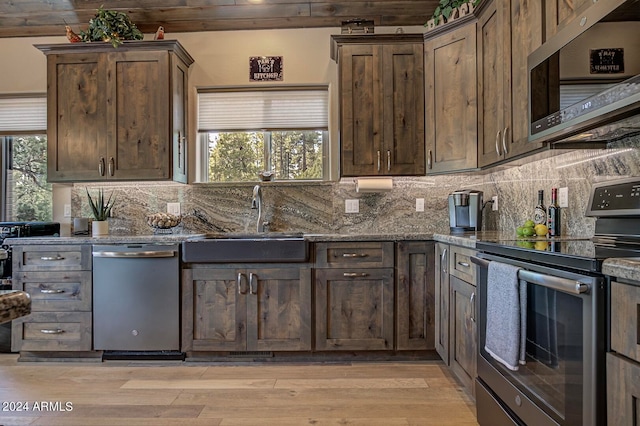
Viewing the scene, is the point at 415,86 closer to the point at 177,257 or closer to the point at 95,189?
the point at 177,257

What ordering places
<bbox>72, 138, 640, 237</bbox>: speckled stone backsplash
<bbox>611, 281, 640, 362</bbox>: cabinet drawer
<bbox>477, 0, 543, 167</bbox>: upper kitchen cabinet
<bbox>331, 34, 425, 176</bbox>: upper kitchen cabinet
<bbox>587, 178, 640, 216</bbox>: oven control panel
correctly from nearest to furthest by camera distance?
<bbox>611, 281, 640, 362</bbox>: cabinet drawer
<bbox>587, 178, 640, 216</bbox>: oven control panel
<bbox>477, 0, 543, 167</bbox>: upper kitchen cabinet
<bbox>331, 34, 425, 176</bbox>: upper kitchen cabinet
<bbox>72, 138, 640, 237</bbox>: speckled stone backsplash

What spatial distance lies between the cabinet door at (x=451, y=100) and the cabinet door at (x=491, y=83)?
6 centimetres

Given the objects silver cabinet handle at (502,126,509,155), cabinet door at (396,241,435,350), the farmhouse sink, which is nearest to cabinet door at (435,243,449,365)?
cabinet door at (396,241,435,350)

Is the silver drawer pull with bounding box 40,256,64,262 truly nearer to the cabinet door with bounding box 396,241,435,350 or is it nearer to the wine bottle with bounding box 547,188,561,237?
the cabinet door with bounding box 396,241,435,350

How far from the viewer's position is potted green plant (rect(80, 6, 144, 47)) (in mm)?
3041

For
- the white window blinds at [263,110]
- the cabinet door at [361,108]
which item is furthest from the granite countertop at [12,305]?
the white window blinds at [263,110]

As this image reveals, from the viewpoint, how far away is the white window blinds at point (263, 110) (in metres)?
3.41

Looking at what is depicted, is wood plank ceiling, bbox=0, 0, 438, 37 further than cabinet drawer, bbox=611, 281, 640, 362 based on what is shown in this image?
Yes

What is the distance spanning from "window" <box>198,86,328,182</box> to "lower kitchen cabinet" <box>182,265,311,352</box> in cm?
103

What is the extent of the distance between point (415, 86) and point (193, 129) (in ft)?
6.14

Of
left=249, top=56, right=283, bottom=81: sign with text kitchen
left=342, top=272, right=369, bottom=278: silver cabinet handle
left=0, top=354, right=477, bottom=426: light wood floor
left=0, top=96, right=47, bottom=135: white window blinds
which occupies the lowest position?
left=0, top=354, right=477, bottom=426: light wood floor

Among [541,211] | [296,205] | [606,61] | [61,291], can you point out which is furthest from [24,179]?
[606,61]

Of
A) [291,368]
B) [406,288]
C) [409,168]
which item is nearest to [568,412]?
[406,288]

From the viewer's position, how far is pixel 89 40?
3.11 m
